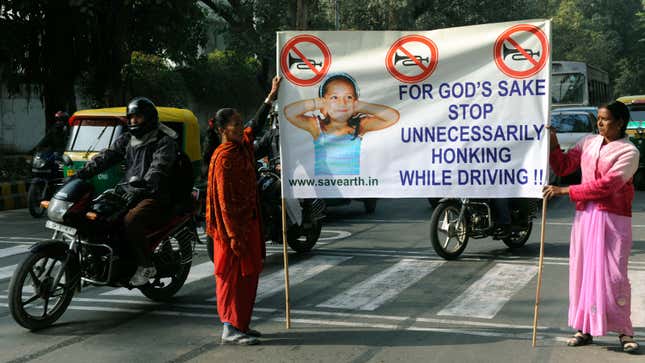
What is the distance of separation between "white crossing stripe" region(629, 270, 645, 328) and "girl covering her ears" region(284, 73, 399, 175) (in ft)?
7.87

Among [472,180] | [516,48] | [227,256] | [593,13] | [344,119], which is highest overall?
[593,13]

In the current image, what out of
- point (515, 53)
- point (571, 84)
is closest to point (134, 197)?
point (515, 53)

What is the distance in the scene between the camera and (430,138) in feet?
20.6

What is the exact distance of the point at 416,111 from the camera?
6.31 m

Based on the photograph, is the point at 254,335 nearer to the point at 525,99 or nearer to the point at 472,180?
the point at 472,180

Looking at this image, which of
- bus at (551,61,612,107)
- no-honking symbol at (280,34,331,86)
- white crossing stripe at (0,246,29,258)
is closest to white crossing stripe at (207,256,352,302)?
no-honking symbol at (280,34,331,86)

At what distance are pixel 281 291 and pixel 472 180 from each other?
2337mm

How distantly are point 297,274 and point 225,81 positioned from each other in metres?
29.5

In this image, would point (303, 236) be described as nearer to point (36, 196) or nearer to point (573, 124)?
point (36, 196)

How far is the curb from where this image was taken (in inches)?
617

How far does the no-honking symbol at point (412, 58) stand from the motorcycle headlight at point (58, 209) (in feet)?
8.53

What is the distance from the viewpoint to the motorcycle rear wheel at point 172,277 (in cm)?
718

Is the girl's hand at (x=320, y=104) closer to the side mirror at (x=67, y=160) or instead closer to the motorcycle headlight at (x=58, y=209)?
the motorcycle headlight at (x=58, y=209)

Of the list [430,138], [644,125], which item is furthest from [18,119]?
[430,138]
